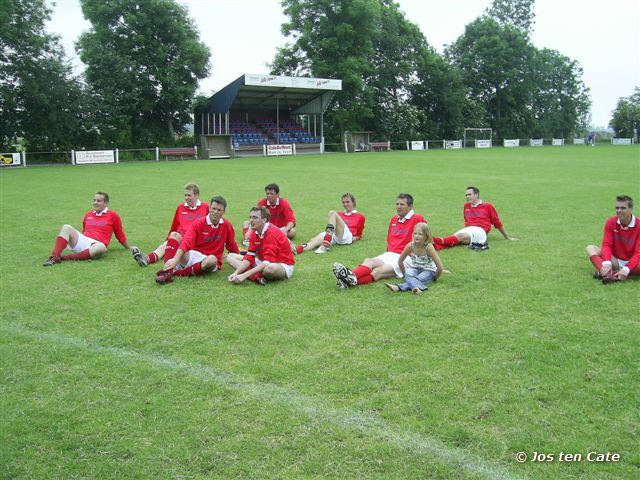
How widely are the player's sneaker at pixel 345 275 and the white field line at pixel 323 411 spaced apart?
269 centimetres

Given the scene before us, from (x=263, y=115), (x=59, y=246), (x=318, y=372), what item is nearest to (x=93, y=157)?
(x=263, y=115)

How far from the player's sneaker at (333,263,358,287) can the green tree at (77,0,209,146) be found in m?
41.3

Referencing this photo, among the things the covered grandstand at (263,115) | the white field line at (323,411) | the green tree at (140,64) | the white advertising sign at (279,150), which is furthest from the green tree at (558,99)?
the white field line at (323,411)

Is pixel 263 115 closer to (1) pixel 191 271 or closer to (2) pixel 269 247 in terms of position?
(1) pixel 191 271

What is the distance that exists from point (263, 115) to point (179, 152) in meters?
14.6

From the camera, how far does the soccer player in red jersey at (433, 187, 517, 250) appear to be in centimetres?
959

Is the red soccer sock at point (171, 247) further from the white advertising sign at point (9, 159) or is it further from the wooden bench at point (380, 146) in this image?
the wooden bench at point (380, 146)

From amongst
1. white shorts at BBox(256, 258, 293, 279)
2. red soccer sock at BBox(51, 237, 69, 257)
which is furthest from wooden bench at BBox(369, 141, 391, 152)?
white shorts at BBox(256, 258, 293, 279)

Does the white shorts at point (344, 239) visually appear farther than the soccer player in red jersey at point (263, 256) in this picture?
Yes

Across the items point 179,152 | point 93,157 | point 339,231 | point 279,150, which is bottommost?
point 339,231

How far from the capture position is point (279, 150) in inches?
1821

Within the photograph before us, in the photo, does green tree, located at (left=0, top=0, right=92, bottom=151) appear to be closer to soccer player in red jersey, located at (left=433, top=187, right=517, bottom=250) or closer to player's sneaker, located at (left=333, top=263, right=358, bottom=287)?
soccer player in red jersey, located at (left=433, top=187, right=517, bottom=250)

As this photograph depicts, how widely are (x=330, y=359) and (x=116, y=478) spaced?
7.04 feet

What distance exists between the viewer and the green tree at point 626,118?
8438cm
